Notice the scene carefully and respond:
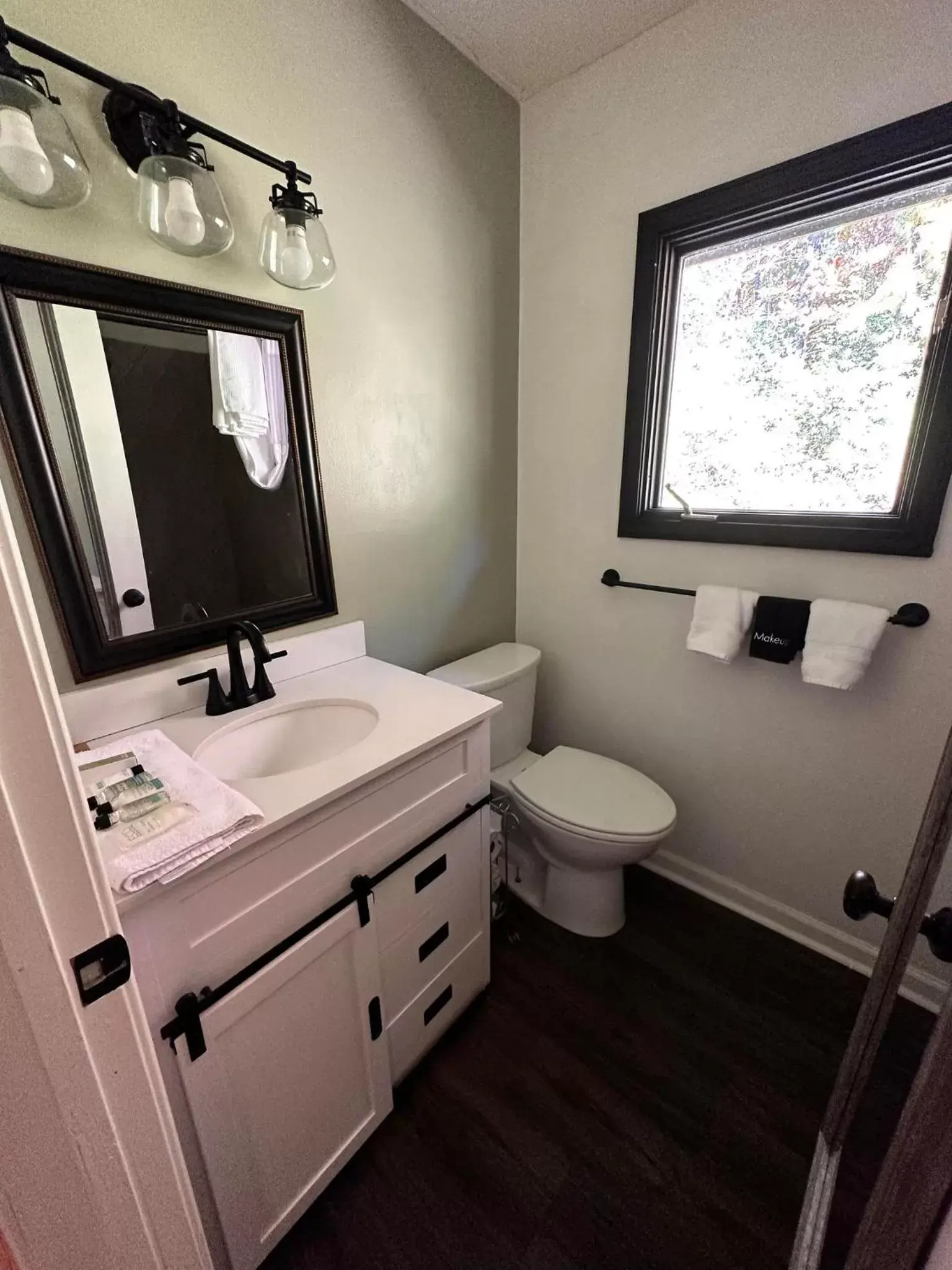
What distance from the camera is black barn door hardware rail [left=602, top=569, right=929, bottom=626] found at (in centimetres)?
120

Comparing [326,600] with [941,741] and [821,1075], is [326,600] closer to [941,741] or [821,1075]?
[941,741]

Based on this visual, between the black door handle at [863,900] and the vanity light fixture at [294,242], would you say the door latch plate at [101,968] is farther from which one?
the vanity light fixture at [294,242]

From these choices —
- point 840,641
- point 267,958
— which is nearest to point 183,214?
point 267,958

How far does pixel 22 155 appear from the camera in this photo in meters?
0.74

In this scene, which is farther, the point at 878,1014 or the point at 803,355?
the point at 803,355

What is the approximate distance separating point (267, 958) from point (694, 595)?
138 centimetres

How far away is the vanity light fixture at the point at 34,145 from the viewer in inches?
28.6

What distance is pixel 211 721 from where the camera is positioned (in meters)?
1.10

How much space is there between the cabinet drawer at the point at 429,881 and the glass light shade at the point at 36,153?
1288mm

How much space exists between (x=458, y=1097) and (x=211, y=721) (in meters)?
1.04

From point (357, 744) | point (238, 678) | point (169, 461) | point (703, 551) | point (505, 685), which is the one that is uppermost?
point (169, 461)

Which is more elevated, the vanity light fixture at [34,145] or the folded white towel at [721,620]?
the vanity light fixture at [34,145]

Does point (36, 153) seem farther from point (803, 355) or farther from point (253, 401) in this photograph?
point (803, 355)

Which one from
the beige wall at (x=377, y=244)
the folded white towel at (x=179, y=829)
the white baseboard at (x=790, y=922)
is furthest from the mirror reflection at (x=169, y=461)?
the white baseboard at (x=790, y=922)
